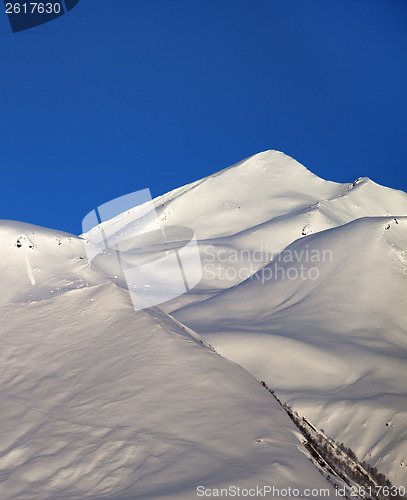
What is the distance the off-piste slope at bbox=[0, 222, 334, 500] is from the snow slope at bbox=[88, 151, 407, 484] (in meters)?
28.7

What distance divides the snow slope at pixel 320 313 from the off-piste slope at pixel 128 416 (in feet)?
94.1

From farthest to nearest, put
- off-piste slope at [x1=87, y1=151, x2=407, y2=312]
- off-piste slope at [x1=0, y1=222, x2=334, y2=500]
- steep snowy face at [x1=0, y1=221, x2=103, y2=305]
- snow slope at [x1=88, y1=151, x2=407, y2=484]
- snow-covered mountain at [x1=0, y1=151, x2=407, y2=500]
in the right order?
1. off-piste slope at [x1=87, y1=151, x2=407, y2=312]
2. snow slope at [x1=88, y1=151, x2=407, y2=484]
3. steep snowy face at [x1=0, y1=221, x2=103, y2=305]
4. snow-covered mountain at [x1=0, y1=151, x2=407, y2=500]
5. off-piste slope at [x1=0, y1=222, x2=334, y2=500]

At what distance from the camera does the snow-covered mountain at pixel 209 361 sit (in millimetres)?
12625

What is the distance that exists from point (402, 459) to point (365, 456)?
115 inches

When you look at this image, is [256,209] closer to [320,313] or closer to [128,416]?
[320,313]

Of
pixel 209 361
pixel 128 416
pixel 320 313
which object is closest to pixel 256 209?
pixel 320 313

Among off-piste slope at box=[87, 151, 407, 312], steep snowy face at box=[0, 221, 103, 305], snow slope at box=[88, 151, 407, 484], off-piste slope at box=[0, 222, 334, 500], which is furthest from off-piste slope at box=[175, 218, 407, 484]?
off-piste slope at box=[0, 222, 334, 500]

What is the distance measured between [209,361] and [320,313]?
5026 centimetres

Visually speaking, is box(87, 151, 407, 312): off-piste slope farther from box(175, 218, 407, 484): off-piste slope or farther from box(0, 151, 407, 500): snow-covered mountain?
box(175, 218, 407, 484): off-piste slope

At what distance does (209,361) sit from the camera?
57.3 ft

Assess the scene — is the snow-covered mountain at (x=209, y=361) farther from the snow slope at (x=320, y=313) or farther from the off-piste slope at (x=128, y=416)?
the snow slope at (x=320, y=313)

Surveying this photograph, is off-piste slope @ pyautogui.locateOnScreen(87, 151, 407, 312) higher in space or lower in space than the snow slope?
higher

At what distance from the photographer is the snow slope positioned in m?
45.8

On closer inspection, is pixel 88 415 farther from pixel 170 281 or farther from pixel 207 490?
pixel 170 281
